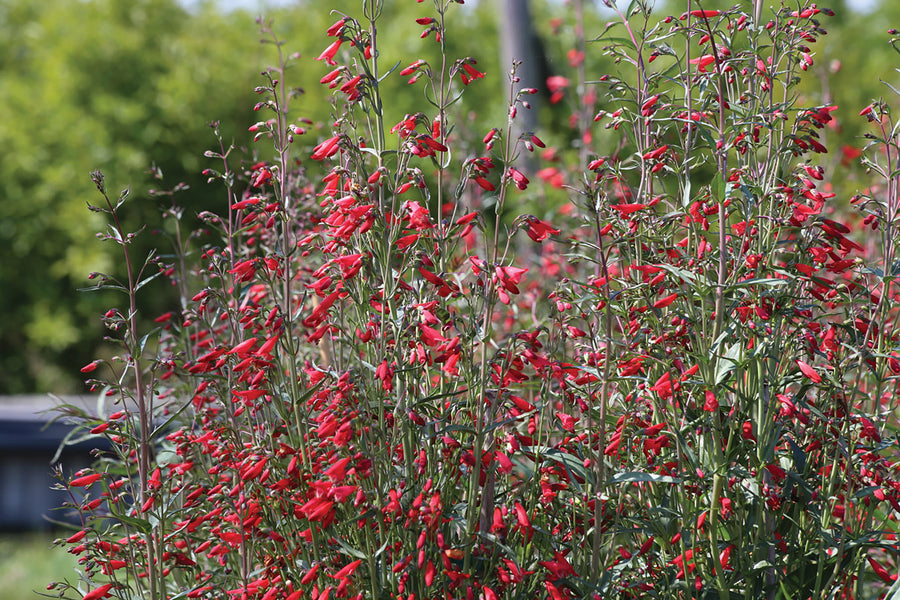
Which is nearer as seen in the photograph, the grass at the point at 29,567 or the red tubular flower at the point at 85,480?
the red tubular flower at the point at 85,480

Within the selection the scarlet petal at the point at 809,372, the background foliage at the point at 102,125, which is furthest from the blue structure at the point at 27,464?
the scarlet petal at the point at 809,372

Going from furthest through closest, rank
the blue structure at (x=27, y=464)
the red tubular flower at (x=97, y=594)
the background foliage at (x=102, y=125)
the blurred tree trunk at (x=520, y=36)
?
the background foliage at (x=102, y=125), the blue structure at (x=27, y=464), the blurred tree trunk at (x=520, y=36), the red tubular flower at (x=97, y=594)

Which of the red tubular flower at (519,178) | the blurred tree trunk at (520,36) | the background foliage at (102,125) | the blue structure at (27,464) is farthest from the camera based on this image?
Result: the background foliage at (102,125)

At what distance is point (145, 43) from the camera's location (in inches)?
532

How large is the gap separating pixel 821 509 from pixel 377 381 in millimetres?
1400

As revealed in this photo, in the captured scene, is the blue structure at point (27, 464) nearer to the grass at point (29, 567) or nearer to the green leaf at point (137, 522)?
Answer: the grass at point (29, 567)

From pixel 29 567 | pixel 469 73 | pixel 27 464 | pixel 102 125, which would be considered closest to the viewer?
pixel 469 73

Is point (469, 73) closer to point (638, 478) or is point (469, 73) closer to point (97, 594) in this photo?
point (638, 478)

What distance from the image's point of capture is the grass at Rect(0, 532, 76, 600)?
5836 mm

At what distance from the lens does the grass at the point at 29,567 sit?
5.84 m

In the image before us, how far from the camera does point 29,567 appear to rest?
6.48 metres

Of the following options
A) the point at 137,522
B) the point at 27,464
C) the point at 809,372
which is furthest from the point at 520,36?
the point at 137,522

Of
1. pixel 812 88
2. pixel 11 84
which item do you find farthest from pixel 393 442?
pixel 11 84

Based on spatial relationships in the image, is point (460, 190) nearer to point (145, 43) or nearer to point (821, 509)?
point (821, 509)
